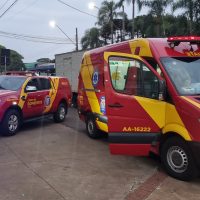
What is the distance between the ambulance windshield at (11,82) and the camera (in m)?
10.9

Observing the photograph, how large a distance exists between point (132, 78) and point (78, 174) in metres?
1.99

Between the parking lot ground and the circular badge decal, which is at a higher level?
the circular badge decal

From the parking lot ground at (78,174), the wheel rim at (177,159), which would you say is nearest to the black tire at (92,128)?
the parking lot ground at (78,174)

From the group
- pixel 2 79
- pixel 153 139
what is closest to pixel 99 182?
pixel 153 139

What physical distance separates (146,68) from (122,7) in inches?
950

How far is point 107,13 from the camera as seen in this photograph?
35.8 m

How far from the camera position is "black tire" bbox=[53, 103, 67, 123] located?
12561 millimetres

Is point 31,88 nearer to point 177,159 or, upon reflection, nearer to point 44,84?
point 44,84

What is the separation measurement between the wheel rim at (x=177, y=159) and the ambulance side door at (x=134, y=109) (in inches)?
15.4

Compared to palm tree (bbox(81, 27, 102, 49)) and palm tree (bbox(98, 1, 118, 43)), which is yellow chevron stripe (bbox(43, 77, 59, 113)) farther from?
palm tree (bbox(81, 27, 102, 49))

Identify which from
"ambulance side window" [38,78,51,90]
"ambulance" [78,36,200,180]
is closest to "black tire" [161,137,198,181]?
"ambulance" [78,36,200,180]

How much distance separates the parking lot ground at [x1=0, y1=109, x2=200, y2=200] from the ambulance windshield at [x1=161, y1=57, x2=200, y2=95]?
1.53 metres

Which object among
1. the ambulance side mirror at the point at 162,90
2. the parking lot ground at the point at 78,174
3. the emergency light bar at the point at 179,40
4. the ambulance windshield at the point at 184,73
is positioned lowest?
the parking lot ground at the point at 78,174

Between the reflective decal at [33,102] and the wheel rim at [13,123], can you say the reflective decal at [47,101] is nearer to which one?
the reflective decal at [33,102]
